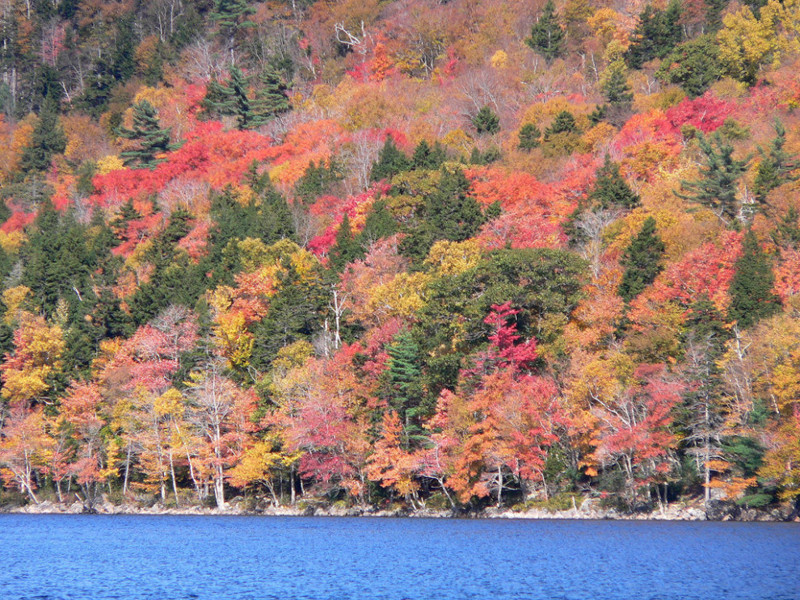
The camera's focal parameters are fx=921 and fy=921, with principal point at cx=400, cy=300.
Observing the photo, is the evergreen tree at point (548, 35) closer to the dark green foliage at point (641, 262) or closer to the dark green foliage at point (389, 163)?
the dark green foliage at point (389, 163)

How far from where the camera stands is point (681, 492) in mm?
46531

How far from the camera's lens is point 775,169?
2307 inches

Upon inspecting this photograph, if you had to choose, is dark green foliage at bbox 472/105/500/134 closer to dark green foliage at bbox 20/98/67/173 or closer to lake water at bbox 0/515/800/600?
lake water at bbox 0/515/800/600

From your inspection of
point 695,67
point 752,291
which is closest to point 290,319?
point 752,291

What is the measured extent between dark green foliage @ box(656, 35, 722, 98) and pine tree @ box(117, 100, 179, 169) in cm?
5664

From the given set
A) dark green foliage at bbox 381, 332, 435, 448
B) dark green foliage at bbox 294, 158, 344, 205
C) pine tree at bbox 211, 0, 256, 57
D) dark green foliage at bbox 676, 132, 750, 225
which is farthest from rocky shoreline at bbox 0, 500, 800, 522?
pine tree at bbox 211, 0, 256, 57

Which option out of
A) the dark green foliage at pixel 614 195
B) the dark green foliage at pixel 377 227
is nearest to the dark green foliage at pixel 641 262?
the dark green foliage at pixel 614 195

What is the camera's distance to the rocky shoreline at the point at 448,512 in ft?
142

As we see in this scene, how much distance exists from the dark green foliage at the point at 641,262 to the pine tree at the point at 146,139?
67.2 meters

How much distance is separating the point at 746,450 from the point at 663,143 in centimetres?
3856

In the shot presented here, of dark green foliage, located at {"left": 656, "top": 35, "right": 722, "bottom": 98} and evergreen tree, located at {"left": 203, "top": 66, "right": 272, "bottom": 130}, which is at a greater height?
evergreen tree, located at {"left": 203, "top": 66, "right": 272, "bottom": 130}

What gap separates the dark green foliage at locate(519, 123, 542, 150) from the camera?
3339 inches

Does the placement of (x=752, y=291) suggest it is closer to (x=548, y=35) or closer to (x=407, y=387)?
(x=407, y=387)

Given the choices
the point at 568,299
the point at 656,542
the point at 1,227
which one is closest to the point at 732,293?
the point at 568,299
